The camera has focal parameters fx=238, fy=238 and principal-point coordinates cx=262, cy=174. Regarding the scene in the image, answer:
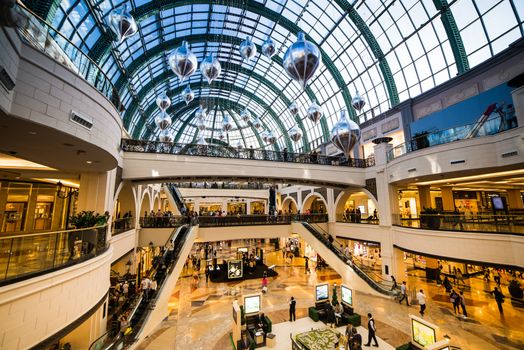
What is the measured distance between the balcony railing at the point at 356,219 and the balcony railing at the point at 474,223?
372 centimetres

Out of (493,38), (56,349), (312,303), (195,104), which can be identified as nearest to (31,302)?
(56,349)

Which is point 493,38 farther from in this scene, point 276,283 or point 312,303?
point 276,283

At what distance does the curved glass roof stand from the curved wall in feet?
30.3

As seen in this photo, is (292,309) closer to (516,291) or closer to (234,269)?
(234,269)

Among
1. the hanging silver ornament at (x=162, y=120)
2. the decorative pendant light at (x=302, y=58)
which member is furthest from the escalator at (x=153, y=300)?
the decorative pendant light at (x=302, y=58)

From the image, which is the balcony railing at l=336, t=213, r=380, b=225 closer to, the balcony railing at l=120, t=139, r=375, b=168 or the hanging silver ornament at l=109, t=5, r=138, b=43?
the balcony railing at l=120, t=139, r=375, b=168

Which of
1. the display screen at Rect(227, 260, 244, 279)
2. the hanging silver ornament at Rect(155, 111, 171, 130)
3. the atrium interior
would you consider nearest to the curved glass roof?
the atrium interior

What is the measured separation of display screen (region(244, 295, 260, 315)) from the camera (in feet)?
34.4

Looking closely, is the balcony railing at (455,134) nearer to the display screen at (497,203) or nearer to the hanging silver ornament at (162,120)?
the display screen at (497,203)

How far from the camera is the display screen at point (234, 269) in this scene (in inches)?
717

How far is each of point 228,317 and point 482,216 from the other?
42.0ft

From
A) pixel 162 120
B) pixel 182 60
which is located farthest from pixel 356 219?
pixel 182 60

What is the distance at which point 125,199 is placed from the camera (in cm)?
1481

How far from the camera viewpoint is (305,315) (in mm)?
12070
